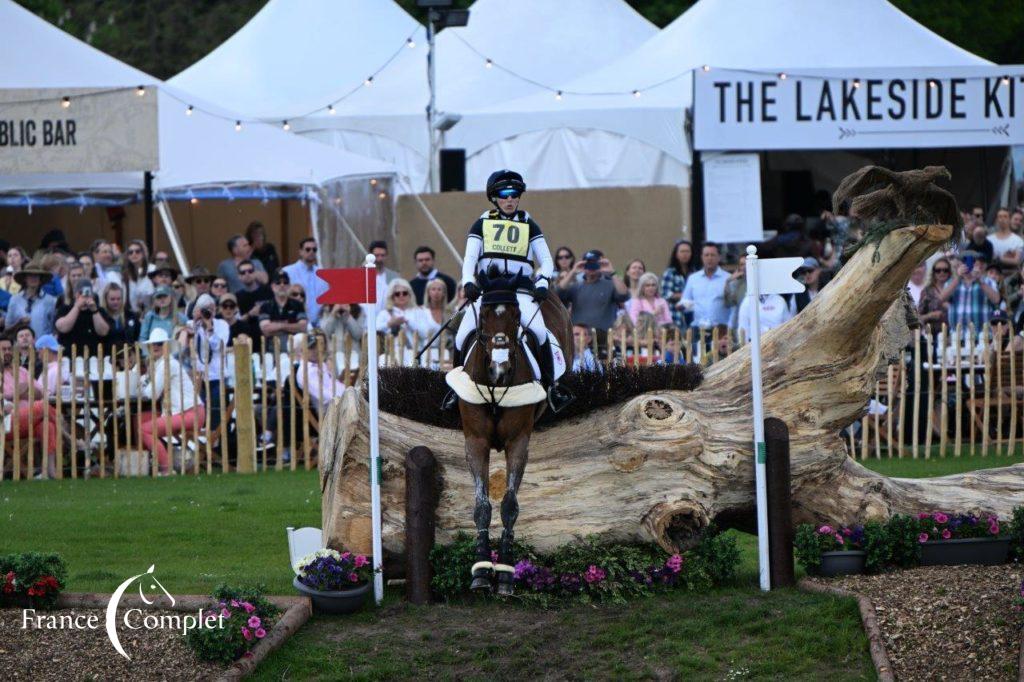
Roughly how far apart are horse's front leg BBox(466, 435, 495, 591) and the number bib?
1.29 meters

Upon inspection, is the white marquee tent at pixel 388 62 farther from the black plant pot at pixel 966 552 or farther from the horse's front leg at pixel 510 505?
the black plant pot at pixel 966 552

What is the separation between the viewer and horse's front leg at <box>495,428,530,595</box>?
1010cm

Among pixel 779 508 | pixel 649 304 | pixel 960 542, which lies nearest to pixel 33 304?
pixel 649 304

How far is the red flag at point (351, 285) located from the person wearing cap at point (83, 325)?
26.8 ft

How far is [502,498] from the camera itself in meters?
10.5

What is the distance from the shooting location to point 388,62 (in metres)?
29.8

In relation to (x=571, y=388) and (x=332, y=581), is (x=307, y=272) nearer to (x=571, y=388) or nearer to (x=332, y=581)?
(x=571, y=388)

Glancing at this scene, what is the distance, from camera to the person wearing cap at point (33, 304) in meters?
18.2

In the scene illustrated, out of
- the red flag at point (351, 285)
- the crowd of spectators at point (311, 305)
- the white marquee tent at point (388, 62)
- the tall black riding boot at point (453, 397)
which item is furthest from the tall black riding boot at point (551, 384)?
the white marquee tent at point (388, 62)

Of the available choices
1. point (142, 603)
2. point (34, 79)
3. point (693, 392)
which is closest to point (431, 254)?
point (34, 79)

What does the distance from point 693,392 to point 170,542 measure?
459 centimetres

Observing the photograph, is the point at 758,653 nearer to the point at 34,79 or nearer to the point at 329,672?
the point at 329,672

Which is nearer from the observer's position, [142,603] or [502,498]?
[142,603]

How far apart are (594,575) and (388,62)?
21.0m
